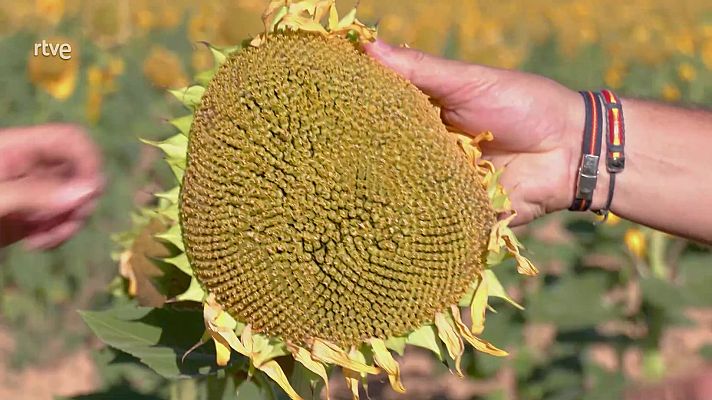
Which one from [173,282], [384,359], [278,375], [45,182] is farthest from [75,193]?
[384,359]

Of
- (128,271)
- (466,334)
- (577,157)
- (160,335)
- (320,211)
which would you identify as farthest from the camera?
(577,157)

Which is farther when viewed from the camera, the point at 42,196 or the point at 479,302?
the point at 42,196

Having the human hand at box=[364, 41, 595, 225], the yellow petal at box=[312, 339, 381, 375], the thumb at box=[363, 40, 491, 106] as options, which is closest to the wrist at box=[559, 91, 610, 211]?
the human hand at box=[364, 41, 595, 225]

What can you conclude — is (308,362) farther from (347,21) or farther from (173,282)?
(347,21)

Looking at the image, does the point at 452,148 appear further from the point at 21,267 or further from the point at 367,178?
the point at 21,267

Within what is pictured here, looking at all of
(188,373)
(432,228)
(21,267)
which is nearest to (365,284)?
(432,228)

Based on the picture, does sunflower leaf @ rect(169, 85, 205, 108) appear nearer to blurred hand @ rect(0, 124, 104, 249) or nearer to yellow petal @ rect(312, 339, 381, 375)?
blurred hand @ rect(0, 124, 104, 249)
